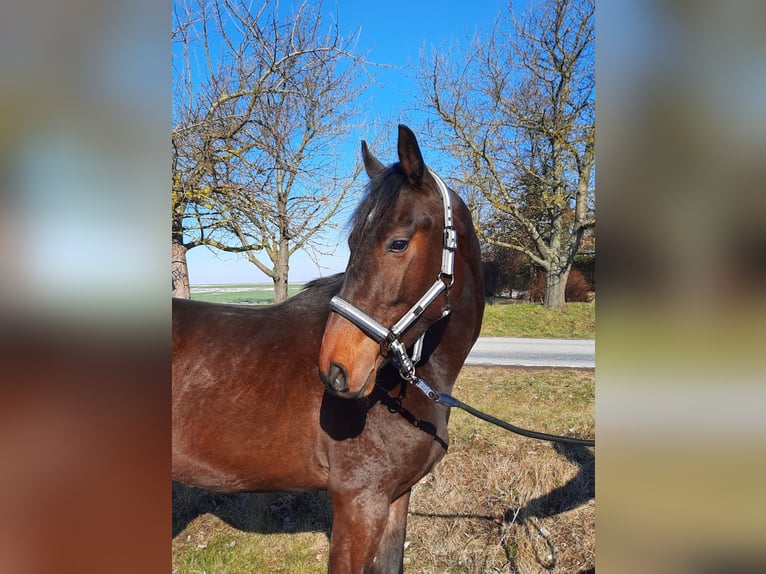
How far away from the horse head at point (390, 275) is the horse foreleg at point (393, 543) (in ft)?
3.61

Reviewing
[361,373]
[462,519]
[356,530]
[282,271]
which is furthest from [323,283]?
[282,271]

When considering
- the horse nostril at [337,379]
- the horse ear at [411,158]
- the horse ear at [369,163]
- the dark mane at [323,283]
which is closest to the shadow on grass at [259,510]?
the dark mane at [323,283]

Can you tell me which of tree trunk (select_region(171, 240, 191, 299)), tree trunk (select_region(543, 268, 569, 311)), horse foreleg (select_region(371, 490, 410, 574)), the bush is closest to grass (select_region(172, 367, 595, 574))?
A: horse foreleg (select_region(371, 490, 410, 574))

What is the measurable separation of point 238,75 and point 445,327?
16.2ft

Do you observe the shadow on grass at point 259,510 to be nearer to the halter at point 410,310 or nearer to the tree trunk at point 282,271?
the halter at point 410,310

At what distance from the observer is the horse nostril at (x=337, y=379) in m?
1.71

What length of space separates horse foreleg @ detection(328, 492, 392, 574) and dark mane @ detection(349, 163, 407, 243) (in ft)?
4.15

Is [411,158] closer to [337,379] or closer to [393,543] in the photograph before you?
[337,379]

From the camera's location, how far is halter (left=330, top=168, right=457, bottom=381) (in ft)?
5.81

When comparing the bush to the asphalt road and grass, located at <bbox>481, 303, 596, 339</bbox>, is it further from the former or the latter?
the asphalt road

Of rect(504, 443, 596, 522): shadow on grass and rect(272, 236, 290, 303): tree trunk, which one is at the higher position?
rect(272, 236, 290, 303): tree trunk
